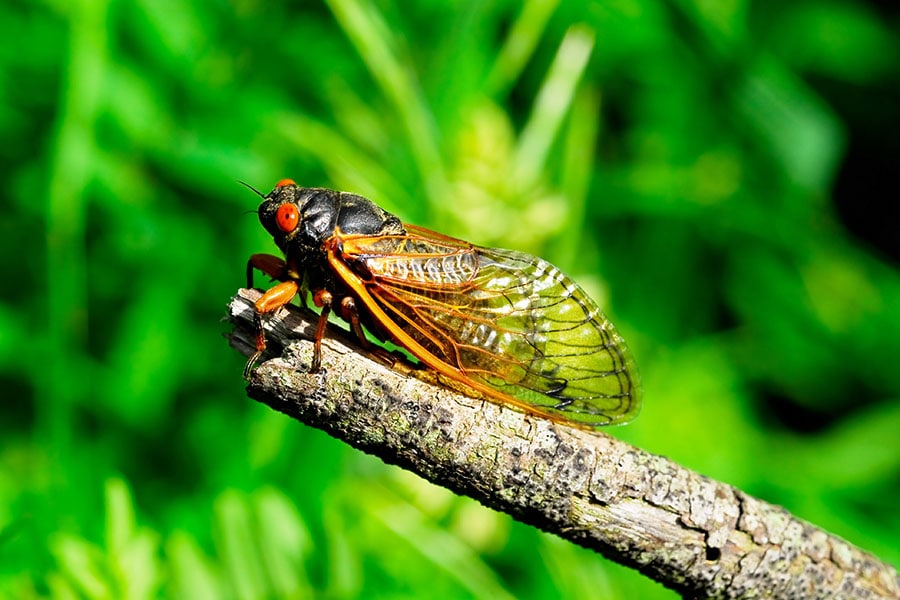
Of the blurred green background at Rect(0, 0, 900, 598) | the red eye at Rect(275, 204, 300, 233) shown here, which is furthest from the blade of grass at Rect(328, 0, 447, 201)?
the red eye at Rect(275, 204, 300, 233)

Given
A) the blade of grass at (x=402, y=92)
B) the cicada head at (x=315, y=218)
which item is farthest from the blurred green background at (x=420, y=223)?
the cicada head at (x=315, y=218)

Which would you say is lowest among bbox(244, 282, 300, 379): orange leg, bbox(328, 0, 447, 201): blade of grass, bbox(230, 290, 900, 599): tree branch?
bbox(230, 290, 900, 599): tree branch

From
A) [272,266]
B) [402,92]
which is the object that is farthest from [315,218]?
[402,92]

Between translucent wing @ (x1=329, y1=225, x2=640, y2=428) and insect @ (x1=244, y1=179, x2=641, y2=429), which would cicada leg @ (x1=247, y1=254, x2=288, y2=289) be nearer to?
insect @ (x1=244, y1=179, x2=641, y2=429)

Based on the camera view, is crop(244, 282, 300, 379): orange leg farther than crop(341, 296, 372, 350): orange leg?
No

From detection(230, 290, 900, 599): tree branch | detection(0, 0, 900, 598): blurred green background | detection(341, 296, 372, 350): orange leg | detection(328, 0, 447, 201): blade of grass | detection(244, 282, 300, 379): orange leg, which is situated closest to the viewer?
detection(230, 290, 900, 599): tree branch

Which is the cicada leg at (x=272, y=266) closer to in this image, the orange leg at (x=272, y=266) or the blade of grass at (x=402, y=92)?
the orange leg at (x=272, y=266)
